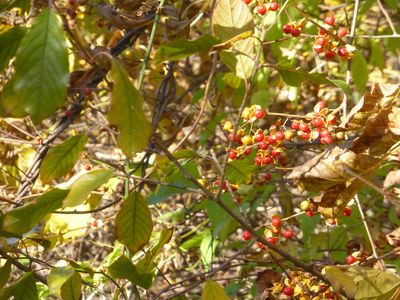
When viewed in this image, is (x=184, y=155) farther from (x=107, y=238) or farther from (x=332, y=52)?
(x=107, y=238)

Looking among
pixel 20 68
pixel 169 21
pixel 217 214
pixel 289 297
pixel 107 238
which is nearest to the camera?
pixel 20 68

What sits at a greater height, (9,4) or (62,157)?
(9,4)

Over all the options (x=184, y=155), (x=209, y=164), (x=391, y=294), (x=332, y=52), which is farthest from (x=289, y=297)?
(x=209, y=164)

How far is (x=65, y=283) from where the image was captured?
132 centimetres

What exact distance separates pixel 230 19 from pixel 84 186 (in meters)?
0.45

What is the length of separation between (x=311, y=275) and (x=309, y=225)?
26.4 inches

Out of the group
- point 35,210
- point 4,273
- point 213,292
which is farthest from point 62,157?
point 213,292

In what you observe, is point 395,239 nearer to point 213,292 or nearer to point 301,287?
point 301,287

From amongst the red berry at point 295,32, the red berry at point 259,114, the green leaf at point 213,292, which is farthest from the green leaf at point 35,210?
the red berry at point 295,32

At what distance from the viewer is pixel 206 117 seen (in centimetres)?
319

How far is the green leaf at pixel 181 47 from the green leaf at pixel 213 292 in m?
0.45

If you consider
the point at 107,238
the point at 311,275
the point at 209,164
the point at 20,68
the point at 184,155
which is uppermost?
the point at 20,68

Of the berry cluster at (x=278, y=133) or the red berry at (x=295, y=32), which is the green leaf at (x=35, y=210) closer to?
the berry cluster at (x=278, y=133)

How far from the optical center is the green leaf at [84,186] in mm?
1089
